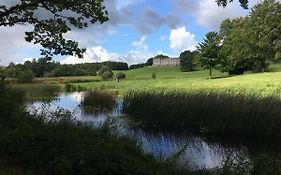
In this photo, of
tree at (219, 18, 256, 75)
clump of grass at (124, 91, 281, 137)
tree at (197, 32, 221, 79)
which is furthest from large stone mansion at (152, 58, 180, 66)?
clump of grass at (124, 91, 281, 137)

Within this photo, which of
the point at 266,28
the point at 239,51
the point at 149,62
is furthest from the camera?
the point at 149,62

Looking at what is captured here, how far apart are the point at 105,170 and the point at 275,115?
14.4m

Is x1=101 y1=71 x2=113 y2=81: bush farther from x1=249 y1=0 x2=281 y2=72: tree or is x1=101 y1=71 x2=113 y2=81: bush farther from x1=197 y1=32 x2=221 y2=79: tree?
x1=249 y1=0 x2=281 y2=72: tree

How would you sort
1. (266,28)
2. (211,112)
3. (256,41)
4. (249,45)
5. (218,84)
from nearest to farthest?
1. (211,112)
2. (218,84)
3. (266,28)
4. (256,41)
5. (249,45)

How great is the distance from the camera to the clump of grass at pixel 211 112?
20.6 metres

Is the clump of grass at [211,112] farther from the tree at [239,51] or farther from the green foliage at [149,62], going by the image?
the green foliage at [149,62]

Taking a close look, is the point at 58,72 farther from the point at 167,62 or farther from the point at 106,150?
the point at 106,150

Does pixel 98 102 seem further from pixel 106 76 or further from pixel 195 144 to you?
pixel 106 76

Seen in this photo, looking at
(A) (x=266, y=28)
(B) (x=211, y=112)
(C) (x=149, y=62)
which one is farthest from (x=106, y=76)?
(C) (x=149, y=62)

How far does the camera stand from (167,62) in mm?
147250

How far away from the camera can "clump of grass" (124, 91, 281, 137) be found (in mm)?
20609

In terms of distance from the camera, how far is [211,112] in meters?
23.0

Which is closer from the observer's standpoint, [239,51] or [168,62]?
[239,51]

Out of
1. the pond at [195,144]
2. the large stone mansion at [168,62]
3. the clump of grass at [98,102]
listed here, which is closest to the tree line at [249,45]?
the clump of grass at [98,102]
